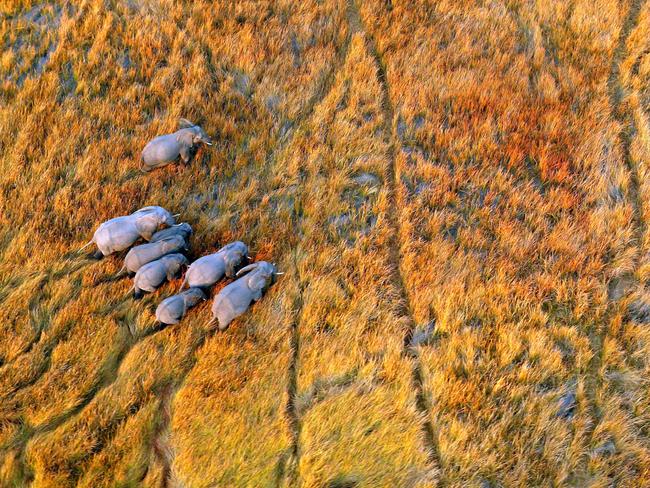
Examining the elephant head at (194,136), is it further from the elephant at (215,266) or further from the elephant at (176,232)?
the elephant at (215,266)

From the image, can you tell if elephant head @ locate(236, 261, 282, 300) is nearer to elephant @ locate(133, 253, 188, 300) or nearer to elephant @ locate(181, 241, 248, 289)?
elephant @ locate(181, 241, 248, 289)

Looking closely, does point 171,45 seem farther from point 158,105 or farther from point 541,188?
point 541,188

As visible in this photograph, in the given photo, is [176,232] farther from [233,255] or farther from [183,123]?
[183,123]

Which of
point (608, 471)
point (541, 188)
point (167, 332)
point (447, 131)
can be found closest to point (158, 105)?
point (167, 332)

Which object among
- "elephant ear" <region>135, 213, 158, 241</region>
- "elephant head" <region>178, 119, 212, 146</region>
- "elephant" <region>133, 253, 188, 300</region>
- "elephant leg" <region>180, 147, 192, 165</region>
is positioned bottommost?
"elephant" <region>133, 253, 188, 300</region>

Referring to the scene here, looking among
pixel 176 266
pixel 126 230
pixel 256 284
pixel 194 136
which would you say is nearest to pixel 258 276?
pixel 256 284

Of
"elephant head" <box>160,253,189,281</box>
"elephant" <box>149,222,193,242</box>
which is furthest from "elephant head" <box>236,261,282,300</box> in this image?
"elephant" <box>149,222,193,242</box>

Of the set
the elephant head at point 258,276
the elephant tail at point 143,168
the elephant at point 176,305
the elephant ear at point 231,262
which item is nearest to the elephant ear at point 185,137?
the elephant tail at point 143,168
